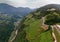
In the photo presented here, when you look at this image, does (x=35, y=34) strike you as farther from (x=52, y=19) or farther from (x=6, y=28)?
(x=6, y=28)

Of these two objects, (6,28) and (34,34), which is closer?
(34,34)

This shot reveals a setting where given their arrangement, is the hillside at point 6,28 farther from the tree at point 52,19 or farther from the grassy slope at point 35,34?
the tree at point 52,19

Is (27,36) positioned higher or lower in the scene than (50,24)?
lower

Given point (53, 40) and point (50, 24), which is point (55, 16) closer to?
point (50, 24)

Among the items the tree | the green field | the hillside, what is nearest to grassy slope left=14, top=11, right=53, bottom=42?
the green field

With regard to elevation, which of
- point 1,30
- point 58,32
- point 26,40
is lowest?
point 1,30

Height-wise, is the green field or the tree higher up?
the tree

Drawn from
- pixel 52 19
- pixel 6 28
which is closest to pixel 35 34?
pixel 52 19

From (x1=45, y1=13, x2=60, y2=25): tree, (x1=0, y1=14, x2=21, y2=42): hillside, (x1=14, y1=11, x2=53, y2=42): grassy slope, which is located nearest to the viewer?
(x1=14, y1=11, x2=53, y2=42): grassy slope

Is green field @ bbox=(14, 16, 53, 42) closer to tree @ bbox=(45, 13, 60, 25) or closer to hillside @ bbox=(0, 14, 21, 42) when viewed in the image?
tree @ bbox=(45, 13, 60, 25)

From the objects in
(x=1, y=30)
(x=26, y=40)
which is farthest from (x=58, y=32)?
(x=1, y=30)

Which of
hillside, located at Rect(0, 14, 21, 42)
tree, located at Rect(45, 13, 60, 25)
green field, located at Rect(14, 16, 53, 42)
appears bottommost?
hillside, located at Rect(0, 14, 21, 42)
